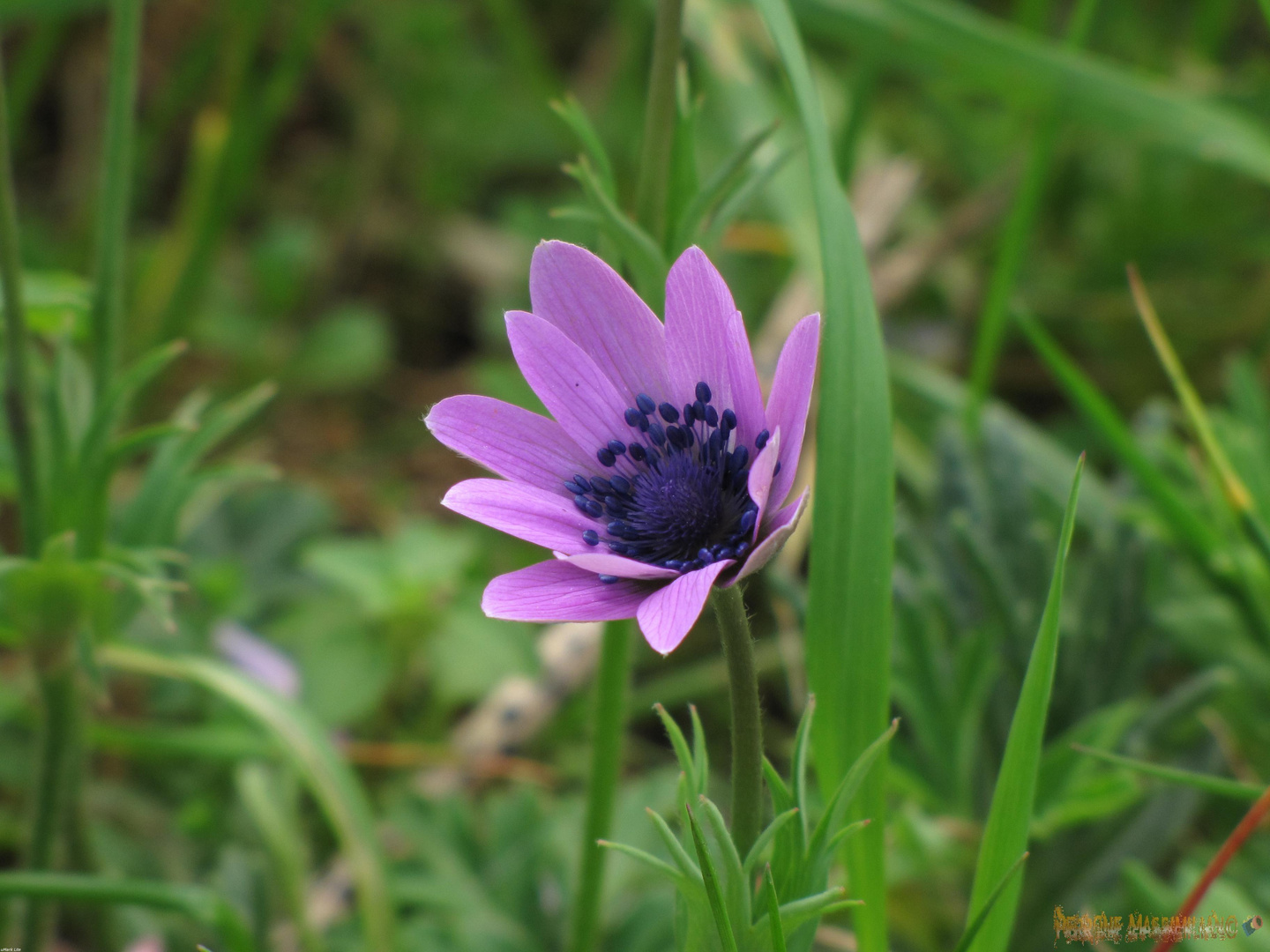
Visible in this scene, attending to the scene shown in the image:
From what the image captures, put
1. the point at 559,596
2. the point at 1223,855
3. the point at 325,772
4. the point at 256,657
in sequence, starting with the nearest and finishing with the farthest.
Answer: the point at 559,596
the point at 1223,855
the point at 325,772
the point at 256,657

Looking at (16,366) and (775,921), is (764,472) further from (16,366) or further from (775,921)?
(16,366)

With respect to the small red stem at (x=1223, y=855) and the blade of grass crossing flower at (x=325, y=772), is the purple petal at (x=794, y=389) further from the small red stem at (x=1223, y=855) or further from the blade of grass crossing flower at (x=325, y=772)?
the blade of grass crossing flower at (x=325, y=772)

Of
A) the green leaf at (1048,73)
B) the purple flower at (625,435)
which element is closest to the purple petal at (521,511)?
the purple flower at (625,435)

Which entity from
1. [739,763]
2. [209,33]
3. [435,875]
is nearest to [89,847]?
[435,875]

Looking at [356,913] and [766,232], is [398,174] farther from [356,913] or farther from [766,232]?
[356,913]

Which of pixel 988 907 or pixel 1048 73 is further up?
pixel 1048 73

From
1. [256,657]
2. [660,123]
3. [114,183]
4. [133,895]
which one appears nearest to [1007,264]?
[660,123]
